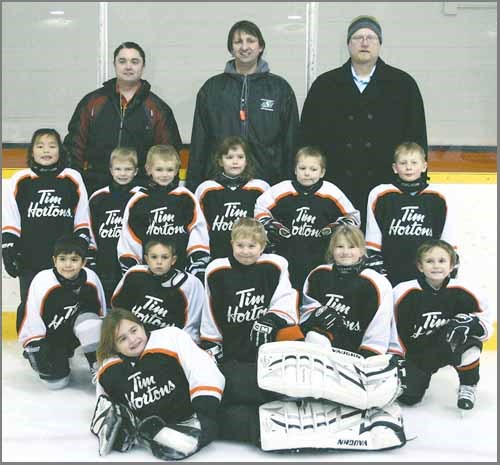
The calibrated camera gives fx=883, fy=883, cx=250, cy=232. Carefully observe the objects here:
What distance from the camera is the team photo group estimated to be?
277cm

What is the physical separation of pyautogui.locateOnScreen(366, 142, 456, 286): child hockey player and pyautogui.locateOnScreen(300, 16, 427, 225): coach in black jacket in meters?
0.10

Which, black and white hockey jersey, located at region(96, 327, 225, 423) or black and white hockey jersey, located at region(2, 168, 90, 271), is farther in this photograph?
black and white hockey jersey, located at region(2, 168, 90, 271)

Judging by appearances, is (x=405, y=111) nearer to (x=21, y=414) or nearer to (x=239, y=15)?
(x=239, y=15)

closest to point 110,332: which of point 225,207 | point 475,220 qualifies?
point 225,207

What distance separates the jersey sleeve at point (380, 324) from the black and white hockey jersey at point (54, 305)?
1048mm

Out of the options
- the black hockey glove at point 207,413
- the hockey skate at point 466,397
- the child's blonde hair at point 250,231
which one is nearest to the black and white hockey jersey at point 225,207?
the child's blonde hair at point 250,231

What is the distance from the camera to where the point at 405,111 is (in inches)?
139

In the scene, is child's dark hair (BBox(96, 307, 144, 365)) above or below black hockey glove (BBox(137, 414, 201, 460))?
above

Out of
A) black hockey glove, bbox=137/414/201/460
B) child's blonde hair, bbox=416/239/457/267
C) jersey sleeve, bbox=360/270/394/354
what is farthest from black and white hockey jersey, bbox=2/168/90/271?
child's blonde hair, bbox=416/239/457/267

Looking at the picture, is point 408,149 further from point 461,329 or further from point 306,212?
point 461,329

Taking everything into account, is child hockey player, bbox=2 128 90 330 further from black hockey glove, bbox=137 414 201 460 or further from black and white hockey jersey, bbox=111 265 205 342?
black hockey glove, bbox=137 414 201 460

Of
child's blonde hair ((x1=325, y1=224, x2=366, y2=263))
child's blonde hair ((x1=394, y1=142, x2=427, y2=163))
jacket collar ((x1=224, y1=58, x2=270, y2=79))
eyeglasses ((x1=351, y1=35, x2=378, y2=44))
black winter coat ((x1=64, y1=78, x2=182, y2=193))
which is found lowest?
child's blonde hair ((x1=325, y1=224, x2=366, y2=263))

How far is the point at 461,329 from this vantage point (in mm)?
3066

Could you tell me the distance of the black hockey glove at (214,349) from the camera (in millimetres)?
3146
